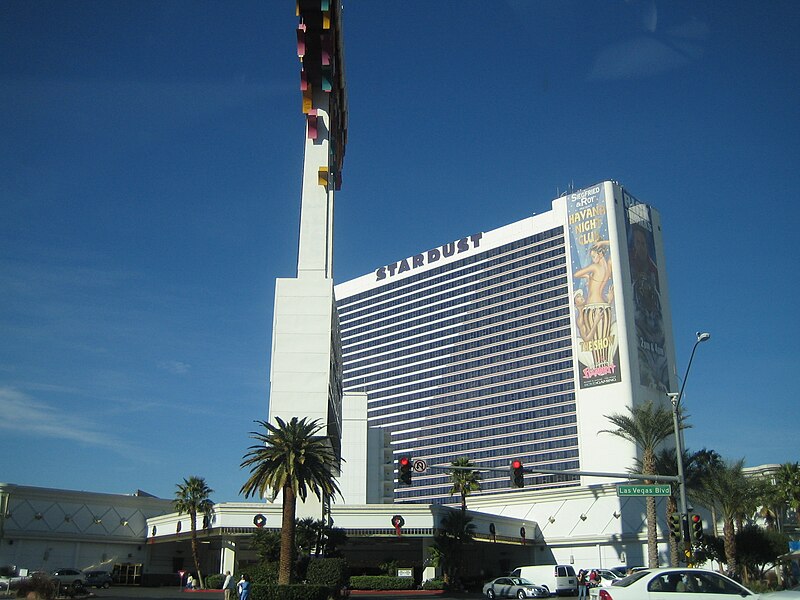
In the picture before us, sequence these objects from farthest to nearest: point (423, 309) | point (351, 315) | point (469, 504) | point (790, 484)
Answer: point (351, 315)
point (423, 309)
point (469, 504)
point (790, 484)

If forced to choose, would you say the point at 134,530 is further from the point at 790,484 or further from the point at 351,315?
the point at 351,315

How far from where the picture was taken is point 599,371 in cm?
13500

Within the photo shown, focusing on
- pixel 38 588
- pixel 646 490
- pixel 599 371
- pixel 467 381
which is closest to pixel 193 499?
pixel 38 588

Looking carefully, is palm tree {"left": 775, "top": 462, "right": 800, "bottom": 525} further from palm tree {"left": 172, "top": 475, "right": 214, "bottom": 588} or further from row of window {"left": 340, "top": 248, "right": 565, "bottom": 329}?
row of window {"left": 340, "top": 248, "right": 565, "bottom": 329}

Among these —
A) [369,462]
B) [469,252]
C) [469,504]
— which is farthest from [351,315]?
[469,504]

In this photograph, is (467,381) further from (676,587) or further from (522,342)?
(676,587)

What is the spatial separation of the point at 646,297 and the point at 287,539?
109 metres

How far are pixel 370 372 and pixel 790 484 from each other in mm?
127973

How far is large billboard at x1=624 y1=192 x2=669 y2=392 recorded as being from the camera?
135 m

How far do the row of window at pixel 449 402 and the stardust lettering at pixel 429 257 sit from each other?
104ft

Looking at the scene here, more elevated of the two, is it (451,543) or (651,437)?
(651,437)

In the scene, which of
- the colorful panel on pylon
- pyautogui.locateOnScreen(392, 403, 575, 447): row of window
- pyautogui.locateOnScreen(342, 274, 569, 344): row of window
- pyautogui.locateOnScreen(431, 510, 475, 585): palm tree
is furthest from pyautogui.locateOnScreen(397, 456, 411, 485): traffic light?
pyautogui.locateOnScreen(342, 274, 569, 344): row of window

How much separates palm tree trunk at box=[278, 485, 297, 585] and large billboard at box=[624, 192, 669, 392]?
319ft

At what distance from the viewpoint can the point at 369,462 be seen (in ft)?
493
